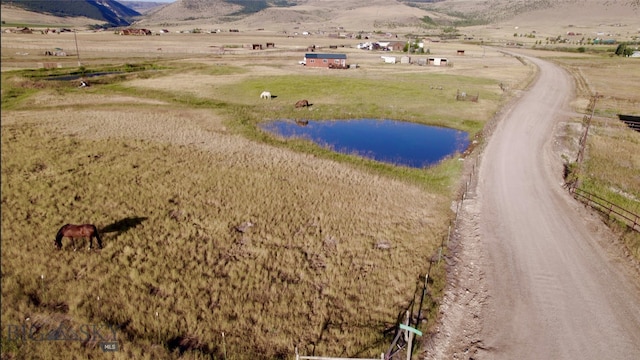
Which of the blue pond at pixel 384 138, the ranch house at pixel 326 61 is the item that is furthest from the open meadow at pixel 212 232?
the ranch house at pixel 326 61

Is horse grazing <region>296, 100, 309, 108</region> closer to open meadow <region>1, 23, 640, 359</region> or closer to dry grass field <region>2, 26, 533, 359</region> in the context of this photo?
dry grass field <region>2, 26, 533, 359</region>

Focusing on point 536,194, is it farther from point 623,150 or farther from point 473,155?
point 623,150

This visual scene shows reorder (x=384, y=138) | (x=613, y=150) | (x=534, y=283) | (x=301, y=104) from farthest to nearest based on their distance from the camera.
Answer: (x=301, y=104), (x=384, y=138), (x=613, y=150), (x=534, y=283)

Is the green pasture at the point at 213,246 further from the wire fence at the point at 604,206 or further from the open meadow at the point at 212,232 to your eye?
the wire fence at the point at 604,206

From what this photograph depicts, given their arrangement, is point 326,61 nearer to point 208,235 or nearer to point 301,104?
point 301,104

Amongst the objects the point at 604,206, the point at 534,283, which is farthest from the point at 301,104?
the point at 534,283

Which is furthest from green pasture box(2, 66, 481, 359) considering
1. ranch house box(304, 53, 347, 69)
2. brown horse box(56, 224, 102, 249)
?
ranch house box(304, 53, 347, 69)
